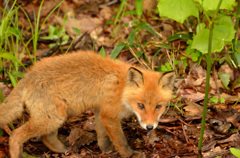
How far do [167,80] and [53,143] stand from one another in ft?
7.22

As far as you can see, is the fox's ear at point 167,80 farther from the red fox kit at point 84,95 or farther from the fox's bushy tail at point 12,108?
the fox's bushy tail at point 12,108

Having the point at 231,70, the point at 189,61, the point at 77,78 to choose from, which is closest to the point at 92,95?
the point at 77,78

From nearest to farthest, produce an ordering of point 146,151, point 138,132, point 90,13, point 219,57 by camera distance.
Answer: point 146,151
point 138,132
point 219,57
point 90,13

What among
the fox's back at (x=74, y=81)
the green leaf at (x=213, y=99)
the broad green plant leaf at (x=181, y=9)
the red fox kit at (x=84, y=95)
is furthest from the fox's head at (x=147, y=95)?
the green leaf at (x=213, y=99)

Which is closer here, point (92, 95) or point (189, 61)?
point (92, 95)

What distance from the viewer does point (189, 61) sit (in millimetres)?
6133

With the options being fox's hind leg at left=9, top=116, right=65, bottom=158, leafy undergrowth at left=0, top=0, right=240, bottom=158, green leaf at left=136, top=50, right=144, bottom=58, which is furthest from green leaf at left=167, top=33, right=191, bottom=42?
fox's hind leg at left=9, top=116, right=65, bottom=158

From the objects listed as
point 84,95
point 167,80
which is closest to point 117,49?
point 84,95

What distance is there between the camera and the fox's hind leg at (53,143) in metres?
4.90

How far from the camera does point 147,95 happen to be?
4281mm

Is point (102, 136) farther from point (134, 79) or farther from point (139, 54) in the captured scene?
point (139, 54)

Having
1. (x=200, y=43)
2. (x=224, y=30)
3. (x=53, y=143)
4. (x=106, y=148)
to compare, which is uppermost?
(x=224, y=30)

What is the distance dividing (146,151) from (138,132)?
0.45 meters

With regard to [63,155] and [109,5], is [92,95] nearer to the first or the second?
[63,155]
